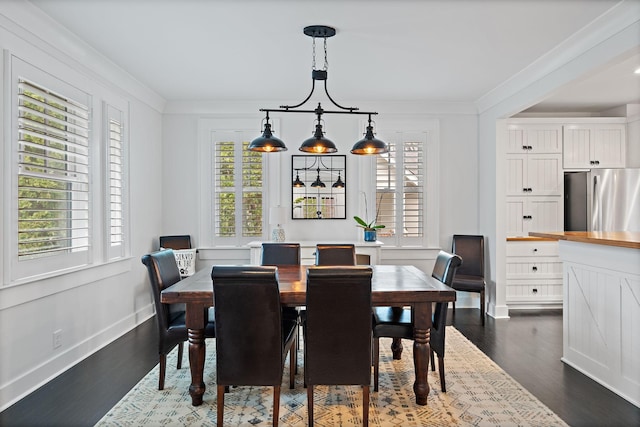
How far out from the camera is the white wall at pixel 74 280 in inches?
110

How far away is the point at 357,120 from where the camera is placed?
5.67m

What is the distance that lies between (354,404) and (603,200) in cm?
432

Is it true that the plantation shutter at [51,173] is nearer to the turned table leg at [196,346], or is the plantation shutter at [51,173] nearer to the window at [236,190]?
the turned table leg at [196,346]

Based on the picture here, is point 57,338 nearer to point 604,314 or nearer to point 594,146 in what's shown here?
point 604,314

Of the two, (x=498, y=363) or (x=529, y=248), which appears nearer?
(x=498, y=363)

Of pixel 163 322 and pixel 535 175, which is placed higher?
pixel 535 175

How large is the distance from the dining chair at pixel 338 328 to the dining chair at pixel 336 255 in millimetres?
1589

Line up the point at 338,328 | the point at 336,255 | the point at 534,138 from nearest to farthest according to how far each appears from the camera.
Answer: the point at 338,328 → the point at 336,255 → the point at 534,138

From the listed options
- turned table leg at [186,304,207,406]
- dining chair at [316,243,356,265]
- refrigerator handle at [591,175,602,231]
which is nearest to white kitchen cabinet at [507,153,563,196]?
refrigerator handle at [591,175,602,231]

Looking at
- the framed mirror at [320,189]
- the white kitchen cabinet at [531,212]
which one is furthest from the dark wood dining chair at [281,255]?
the white kitchen cabinet at [531,212]

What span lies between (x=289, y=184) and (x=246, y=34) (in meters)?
2.46

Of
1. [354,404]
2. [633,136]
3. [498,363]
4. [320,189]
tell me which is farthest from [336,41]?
[633,136]

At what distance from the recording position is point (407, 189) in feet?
18.5

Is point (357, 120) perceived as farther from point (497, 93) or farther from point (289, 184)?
point (497, 93)
